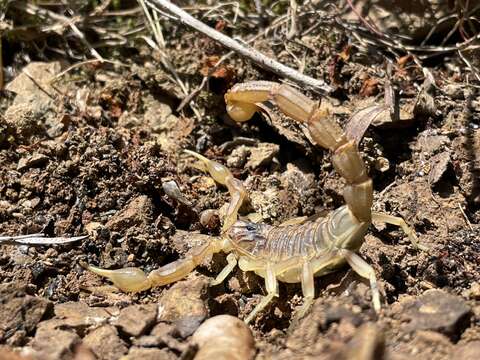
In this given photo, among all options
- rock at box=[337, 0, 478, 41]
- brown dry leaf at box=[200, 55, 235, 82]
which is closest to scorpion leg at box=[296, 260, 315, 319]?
brown dry leaf at box=[200, 55, 235, 82]

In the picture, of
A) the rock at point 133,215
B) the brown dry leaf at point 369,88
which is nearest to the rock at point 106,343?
the rock at point 133,215

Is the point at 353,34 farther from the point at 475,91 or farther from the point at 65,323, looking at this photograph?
the point at 65,323

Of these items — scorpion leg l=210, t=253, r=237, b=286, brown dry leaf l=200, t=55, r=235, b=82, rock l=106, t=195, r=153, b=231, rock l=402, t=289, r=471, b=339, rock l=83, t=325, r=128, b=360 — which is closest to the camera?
rock l=402, t=289, r=471, b=339

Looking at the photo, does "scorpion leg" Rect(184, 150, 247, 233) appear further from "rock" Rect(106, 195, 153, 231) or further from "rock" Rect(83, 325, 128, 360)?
"rock" Rect(83, 325, 128, 360)

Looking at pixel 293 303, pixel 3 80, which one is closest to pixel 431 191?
pixel 293 303

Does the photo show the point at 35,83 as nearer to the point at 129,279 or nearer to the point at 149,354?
the point at 129,279

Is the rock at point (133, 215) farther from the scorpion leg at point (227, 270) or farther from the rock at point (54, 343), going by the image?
the rock at point (54, 343)
